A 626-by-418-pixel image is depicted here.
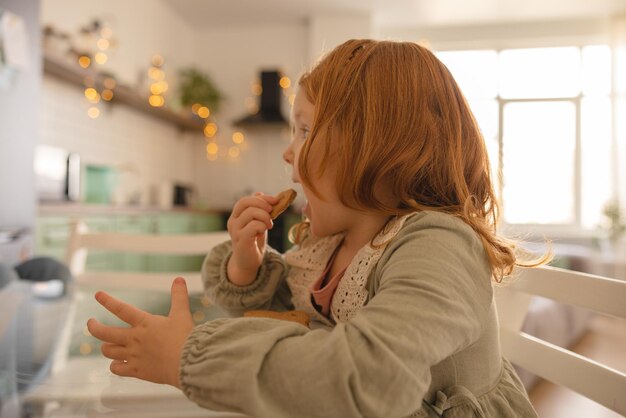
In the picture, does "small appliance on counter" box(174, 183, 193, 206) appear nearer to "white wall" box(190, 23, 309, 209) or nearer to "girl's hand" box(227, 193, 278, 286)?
"white wall" box(190, 23, 309, 209)

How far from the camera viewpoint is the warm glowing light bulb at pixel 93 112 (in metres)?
4.16

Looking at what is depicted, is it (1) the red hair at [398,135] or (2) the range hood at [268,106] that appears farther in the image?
(2) the range hood at [268,106]

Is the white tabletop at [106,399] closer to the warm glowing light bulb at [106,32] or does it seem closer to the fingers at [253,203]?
the fingers at [253,203]

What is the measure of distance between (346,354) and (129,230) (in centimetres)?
362

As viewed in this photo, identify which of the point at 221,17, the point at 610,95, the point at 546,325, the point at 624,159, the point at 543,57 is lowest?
the point at 546,325

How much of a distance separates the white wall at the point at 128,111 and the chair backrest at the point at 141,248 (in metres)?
2.44

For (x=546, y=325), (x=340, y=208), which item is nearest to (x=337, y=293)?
(x=340, y=208)

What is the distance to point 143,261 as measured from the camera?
13.2ft

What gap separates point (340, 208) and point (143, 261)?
11.9 feet

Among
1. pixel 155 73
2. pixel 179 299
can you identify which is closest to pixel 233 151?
pixel 155 73

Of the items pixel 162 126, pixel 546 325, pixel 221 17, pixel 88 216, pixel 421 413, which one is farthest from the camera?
pixel 221 17

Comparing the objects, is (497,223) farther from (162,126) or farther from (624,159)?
(624,159)

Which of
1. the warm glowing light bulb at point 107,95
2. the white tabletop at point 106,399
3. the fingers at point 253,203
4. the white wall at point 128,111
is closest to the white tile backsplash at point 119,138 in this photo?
the white wall at point 128,111

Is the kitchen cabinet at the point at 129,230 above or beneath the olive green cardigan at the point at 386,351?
beneath
